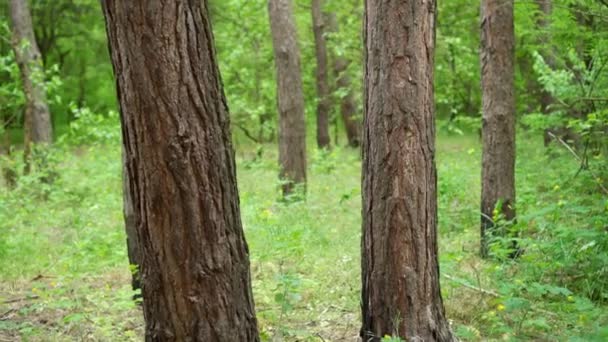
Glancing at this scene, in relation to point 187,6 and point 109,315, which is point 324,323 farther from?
point 187,6

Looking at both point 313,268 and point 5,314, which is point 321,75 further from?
point 5,314

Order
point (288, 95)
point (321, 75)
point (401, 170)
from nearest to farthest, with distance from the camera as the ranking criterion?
point (401, 170), point (288, 95), point (321, 75)

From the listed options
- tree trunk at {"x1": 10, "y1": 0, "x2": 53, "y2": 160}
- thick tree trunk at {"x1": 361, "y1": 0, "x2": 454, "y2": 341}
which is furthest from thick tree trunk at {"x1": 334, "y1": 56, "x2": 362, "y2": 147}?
thick tree trunk at {"x1": 361, "y1": 0, "x2": 454, "y2": 341}

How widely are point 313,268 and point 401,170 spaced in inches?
124

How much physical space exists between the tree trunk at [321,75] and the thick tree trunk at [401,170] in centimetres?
1710

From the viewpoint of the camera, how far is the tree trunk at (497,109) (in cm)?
715

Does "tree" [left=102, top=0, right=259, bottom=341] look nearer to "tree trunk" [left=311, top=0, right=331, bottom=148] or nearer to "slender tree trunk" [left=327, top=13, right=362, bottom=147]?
"tree trunk" [left=311, top=0, right=331, bottom=148]

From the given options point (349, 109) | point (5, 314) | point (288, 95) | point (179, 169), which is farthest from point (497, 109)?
point (349, 109)

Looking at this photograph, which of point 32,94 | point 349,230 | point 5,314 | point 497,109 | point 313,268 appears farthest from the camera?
point 32,94

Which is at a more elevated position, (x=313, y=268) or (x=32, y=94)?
(x=32, y=94)

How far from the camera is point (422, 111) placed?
420 centimetres

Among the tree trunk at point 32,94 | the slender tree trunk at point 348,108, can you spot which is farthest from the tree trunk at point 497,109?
the slender tree trunk at point 348,108

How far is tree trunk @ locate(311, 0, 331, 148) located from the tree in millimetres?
18014

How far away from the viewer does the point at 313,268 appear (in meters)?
7.09
